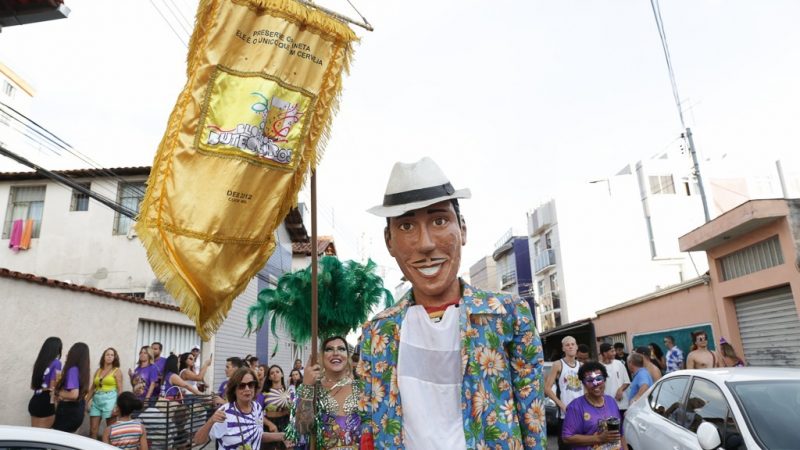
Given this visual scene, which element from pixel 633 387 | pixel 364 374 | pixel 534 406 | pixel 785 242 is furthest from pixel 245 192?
pixel 785 242

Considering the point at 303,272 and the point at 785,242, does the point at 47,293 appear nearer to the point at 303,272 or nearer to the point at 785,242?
the point at 303,272

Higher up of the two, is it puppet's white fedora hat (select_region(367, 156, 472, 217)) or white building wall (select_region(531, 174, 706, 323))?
white building wall (select_region(531, 174, 706, 323))

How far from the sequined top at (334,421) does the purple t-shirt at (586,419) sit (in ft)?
6.22

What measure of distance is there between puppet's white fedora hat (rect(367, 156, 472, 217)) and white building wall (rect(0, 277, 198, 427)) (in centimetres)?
751

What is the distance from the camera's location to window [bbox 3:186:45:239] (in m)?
15.0

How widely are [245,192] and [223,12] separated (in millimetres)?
1184

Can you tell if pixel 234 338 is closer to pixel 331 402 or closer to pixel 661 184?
pixel 331 402

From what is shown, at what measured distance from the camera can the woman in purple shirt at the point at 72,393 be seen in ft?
21.7

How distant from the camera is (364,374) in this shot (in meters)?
2.51

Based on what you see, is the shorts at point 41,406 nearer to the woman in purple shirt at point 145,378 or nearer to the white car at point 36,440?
the woman in purple shirt at point 145,378

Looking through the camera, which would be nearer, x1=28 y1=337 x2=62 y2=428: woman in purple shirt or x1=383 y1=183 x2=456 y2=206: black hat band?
x1=383 y1=183 x2=456 y2=206: black hat band

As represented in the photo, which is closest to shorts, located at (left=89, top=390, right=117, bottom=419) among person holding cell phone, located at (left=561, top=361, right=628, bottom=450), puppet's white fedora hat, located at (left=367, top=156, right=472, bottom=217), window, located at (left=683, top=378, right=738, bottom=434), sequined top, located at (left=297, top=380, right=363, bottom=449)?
sequined top, located at (left=297, top=380, right=363, bottom=449)

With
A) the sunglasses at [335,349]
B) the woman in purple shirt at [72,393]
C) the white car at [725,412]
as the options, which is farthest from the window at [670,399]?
the woman in purple shirt at [72,393]

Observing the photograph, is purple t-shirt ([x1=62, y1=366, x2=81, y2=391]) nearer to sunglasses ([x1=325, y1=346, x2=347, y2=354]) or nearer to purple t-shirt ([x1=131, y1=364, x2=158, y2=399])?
purple t-shirt ([x1=131, y1=364, x2=158, y2=399])
